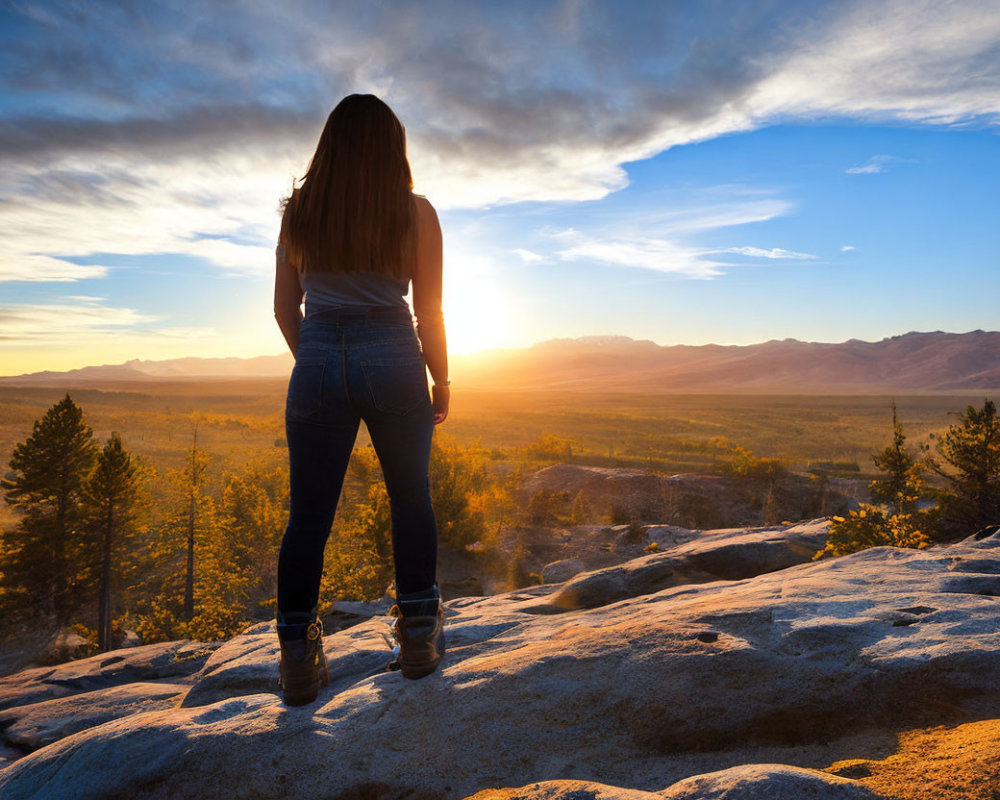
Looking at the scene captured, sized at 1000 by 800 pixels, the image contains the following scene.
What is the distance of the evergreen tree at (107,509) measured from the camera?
23859 mm

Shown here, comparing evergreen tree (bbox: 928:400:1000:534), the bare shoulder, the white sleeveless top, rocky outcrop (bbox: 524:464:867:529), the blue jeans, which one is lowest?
rocky outcrop (bbox: 524:464:867:529)

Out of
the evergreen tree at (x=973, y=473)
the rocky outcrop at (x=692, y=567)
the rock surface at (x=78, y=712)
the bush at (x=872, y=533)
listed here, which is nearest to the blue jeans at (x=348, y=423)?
the rocky outcrop at (x=692, y=567)

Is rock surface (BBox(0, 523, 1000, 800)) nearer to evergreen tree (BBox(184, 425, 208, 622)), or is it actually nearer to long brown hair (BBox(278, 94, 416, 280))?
long brown hair (BBox(278, 94, 416, 280))

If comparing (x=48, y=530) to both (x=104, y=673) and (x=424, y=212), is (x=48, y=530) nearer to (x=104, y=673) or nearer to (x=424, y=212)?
(x=104, y=673)

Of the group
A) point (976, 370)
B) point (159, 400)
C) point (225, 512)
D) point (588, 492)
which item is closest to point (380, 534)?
point (225, 512)

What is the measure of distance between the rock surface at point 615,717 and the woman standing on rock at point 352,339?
574 mm

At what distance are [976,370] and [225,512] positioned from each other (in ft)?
729

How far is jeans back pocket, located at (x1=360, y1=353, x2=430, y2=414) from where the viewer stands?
300 centimetres

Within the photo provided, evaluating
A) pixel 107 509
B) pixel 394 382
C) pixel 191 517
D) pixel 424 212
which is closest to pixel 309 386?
pixel 394 382

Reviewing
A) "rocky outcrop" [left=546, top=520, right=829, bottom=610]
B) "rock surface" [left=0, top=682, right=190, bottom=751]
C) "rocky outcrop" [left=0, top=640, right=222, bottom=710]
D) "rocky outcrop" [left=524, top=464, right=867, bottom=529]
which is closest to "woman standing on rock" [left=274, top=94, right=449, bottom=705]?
"rocky outcrop" [left=546, top=520, right=829, bottom=610]

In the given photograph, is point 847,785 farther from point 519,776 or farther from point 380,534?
point 380,534

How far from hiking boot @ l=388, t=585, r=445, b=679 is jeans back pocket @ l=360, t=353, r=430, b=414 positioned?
1.16m

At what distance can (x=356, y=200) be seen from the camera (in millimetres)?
3033

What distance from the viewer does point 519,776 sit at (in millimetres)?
2555
